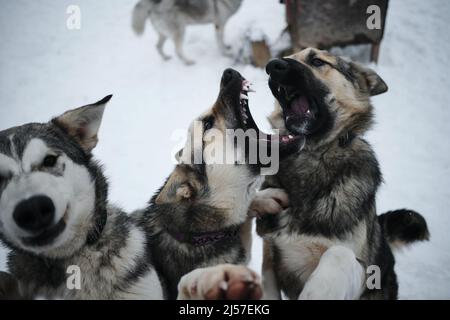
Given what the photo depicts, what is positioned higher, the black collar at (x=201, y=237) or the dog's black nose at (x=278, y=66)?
the dog's black nose at (x=278, y=66)

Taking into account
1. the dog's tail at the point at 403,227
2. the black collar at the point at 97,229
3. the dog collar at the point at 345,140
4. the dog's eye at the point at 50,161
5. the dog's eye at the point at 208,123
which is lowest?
the dog's tail at the point at 403,227

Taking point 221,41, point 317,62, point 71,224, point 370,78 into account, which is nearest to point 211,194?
point 71,224

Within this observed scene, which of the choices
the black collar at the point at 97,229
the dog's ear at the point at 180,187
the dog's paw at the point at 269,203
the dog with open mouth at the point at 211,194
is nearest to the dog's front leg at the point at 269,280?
the dog with open mouth at the point at 211,194

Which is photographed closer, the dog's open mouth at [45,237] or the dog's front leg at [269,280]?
the dog's open mouth at [45,237]

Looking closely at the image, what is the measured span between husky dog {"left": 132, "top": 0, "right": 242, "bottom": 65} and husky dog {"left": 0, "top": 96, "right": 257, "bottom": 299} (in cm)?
411

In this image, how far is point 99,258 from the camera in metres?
1.97

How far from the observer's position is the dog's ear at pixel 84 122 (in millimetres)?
2031

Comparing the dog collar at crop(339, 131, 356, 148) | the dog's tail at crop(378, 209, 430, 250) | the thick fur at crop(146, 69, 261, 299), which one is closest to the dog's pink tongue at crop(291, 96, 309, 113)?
the dog collar at crop(339, 131, 356, 148)

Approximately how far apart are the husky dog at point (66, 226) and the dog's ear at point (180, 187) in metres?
0.39

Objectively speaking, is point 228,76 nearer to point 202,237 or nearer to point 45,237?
point 202,237

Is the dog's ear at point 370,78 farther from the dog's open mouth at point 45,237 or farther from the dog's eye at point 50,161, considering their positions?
the dog's open mouth at point 45,237

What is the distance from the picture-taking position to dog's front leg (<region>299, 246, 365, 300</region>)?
1690 millimetres

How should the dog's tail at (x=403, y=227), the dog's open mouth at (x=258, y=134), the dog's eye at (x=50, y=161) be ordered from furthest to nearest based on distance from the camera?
the dog's tail at (x=403, y=227), the dog's open mouth at (x=258, y=134), the dog's eye at (x=50, y=161)

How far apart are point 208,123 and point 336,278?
1355mm
